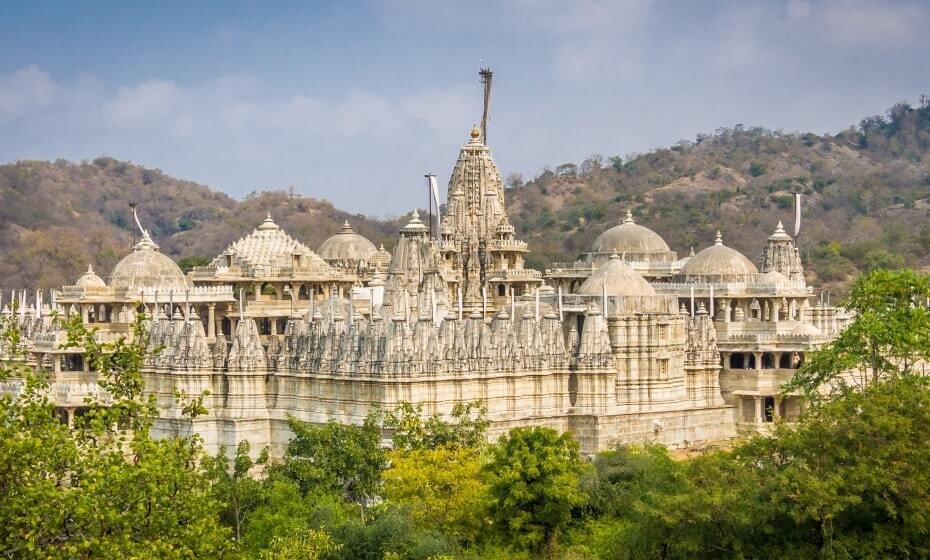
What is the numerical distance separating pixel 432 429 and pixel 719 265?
18313mm

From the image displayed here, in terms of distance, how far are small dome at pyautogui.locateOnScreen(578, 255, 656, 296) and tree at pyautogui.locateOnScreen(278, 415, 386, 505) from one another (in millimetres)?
9055

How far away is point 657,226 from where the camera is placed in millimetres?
113438

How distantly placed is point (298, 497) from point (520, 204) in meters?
96.5

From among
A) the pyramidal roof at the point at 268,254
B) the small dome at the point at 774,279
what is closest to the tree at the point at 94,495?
the pyramidal roof at the point at 268,254

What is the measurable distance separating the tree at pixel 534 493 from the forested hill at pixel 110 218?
2024 inches

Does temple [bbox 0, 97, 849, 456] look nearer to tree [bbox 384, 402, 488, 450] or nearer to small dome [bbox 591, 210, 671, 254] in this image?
small dome [bbox 591, 210, 671, 254]

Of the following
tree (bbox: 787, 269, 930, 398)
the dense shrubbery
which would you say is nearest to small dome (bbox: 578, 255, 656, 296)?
tree (bbox: 787, 269, 930, 398)

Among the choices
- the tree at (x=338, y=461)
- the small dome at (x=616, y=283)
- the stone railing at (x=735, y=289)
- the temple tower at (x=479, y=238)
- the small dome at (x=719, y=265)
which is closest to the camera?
the tree at (x=338, y=461)

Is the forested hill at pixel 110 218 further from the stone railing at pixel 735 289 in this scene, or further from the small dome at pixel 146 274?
the stone railing at pixel 735 289

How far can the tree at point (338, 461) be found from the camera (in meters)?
42.8

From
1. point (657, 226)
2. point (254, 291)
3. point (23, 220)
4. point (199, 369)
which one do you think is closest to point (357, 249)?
point (254, 291)

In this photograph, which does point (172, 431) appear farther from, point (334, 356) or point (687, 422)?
point (687, 422)

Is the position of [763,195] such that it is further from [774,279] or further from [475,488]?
[475,488]

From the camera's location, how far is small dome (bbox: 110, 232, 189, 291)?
56.7 meters
